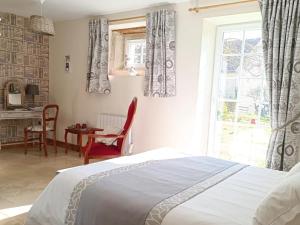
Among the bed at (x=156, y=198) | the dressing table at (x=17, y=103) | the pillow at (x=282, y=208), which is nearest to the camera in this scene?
the pillow at (x=282, y=208)

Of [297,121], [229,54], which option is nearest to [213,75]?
[229,54]

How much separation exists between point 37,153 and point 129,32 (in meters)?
2.53

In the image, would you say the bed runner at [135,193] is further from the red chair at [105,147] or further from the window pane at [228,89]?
the window pane at [228,89]

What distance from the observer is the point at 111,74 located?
4469mm

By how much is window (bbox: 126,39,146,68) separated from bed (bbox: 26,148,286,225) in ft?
7.96

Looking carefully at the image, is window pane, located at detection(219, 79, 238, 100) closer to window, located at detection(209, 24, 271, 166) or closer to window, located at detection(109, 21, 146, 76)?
window, located at detection(209, 24, 271, 166)

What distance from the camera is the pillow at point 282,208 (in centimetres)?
111

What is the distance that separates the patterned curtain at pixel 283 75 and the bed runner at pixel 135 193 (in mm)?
1039

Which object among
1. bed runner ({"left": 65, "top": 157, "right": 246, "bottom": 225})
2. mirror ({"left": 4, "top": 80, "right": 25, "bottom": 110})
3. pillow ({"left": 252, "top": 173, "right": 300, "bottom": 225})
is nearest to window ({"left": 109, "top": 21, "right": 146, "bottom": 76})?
mirror ({"left": 4, "top": 80, "right": 25, "bottom": 110})

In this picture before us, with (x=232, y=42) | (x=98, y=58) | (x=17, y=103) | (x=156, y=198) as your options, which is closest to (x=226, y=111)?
(x=232, y=42)

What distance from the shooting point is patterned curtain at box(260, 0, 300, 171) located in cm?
269

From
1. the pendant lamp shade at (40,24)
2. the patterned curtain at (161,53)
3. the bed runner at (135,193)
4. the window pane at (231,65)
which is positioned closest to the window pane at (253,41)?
the window pane at (231,65)

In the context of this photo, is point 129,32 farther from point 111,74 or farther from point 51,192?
point 51,192

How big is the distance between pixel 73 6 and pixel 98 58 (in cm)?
83
